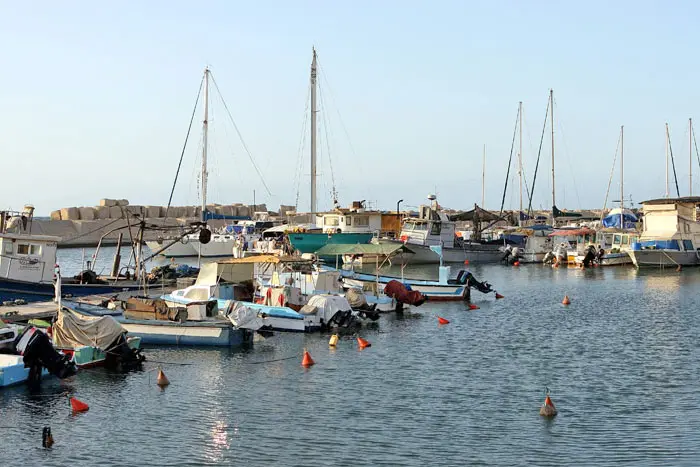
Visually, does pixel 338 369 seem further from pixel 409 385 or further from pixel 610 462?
pixel 610 462

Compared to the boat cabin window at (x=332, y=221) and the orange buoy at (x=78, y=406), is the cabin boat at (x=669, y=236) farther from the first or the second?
the orange buoy at (x=78, y=406)

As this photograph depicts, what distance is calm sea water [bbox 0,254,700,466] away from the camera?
20.1 meters

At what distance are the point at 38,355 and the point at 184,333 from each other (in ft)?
22.9

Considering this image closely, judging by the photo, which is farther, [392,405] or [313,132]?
[313,132]

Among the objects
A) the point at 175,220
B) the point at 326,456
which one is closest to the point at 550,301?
the point at 326,456

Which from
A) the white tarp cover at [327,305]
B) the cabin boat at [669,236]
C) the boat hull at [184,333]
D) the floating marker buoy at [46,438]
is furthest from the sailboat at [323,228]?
the floating marker buoy at [46,438]

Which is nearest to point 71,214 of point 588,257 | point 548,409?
Answer: point 588,257

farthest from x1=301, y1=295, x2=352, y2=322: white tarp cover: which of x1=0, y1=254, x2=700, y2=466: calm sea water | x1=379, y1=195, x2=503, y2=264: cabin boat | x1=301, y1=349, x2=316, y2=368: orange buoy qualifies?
x1=379, y1=195, x2=503, y2=264: cabin boat

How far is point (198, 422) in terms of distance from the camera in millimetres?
22656

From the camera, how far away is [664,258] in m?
72.2

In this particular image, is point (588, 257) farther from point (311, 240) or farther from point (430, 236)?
point (311, 240)

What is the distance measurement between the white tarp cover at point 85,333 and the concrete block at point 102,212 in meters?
108

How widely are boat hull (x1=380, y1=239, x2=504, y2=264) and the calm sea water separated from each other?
125 ft

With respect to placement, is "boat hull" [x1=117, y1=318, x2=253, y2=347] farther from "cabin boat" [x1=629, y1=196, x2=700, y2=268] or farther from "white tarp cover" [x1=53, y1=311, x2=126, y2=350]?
"cabin boat" [x1=629, y1=196, x2=700, y2=268]
